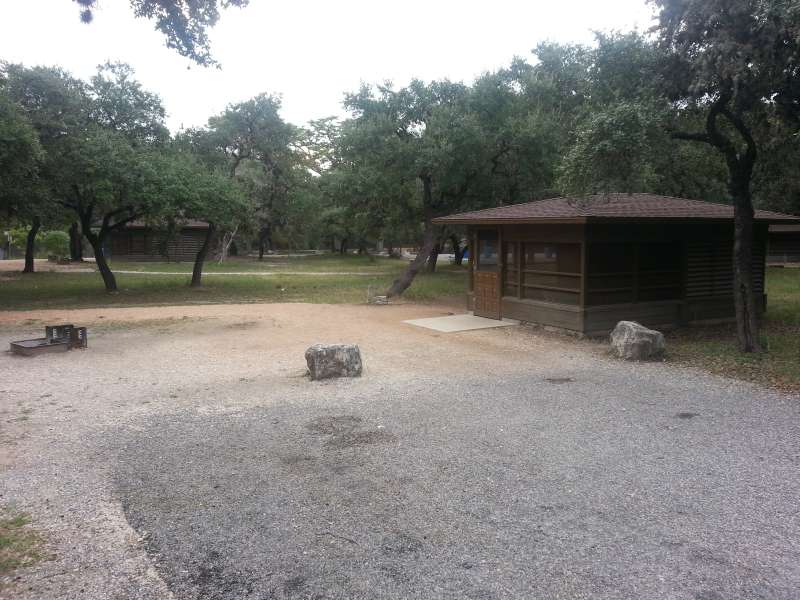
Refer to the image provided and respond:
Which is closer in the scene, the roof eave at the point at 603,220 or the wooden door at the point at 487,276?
the roof eave at the point at 603,220

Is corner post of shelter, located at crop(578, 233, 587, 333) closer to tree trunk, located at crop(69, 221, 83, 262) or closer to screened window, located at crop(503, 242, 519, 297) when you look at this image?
screened window, located at crop(503, 242, 519, 297)

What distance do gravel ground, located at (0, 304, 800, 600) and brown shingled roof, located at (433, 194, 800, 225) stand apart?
3410mm

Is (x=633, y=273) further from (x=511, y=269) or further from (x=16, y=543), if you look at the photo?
(x=16, y=543)

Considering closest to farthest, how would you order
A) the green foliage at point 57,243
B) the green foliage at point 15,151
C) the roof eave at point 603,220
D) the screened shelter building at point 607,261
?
the roof eave at point 603,220 → the screened shelter building at point 607,261 → the green foliage at point 15,151 → the green foliage at point 57,243

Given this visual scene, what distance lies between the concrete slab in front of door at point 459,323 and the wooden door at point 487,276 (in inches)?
10.9

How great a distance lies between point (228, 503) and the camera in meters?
4.69

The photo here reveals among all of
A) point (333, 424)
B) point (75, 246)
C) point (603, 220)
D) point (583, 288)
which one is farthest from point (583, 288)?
point (75, 246)

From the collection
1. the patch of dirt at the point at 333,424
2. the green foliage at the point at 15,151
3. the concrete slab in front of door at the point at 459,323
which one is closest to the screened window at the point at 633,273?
the concrete slab in front of door at the point at 459,323

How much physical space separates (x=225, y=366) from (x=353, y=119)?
12172mm

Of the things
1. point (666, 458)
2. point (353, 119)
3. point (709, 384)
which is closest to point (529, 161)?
point (353, 119)

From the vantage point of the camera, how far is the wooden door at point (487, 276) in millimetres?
14938

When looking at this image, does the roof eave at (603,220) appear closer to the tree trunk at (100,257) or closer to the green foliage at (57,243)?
the tree trunk at (100,257)

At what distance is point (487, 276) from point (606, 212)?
12.4 feet

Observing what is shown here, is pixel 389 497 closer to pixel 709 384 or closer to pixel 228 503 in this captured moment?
pixel 228 503
